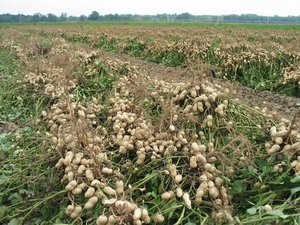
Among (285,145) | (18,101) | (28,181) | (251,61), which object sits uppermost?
(285,145)

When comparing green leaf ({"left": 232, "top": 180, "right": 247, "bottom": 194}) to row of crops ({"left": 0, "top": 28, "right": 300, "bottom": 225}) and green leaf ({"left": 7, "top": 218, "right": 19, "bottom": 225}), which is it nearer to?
row of crops ({"left": 0, "top": 28, "right": 300, "bottom": 225})

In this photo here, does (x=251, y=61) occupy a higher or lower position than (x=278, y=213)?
lower

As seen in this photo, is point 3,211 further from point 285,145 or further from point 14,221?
point 285,145

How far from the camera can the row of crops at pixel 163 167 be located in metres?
1.85

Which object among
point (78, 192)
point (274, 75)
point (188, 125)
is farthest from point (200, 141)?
point (274, 75)

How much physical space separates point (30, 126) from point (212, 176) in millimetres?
1729

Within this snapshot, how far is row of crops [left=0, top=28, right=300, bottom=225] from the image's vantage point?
185 cm

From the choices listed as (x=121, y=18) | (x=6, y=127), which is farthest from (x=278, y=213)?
(x=121, y=18)

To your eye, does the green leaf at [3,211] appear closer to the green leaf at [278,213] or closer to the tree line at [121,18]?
the green leaf at [278,213]

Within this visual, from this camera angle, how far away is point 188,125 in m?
2.40

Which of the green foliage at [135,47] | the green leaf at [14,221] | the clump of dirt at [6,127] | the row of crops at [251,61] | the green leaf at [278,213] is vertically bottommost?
the green foliage at [135,47]

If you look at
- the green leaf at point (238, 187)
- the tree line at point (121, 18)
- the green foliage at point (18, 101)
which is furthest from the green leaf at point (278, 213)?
the tree line at point (121, 18)

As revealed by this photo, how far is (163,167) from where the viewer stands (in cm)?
210

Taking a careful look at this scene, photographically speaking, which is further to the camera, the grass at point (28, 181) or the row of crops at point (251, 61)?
the row of crops at point (251, 61)
